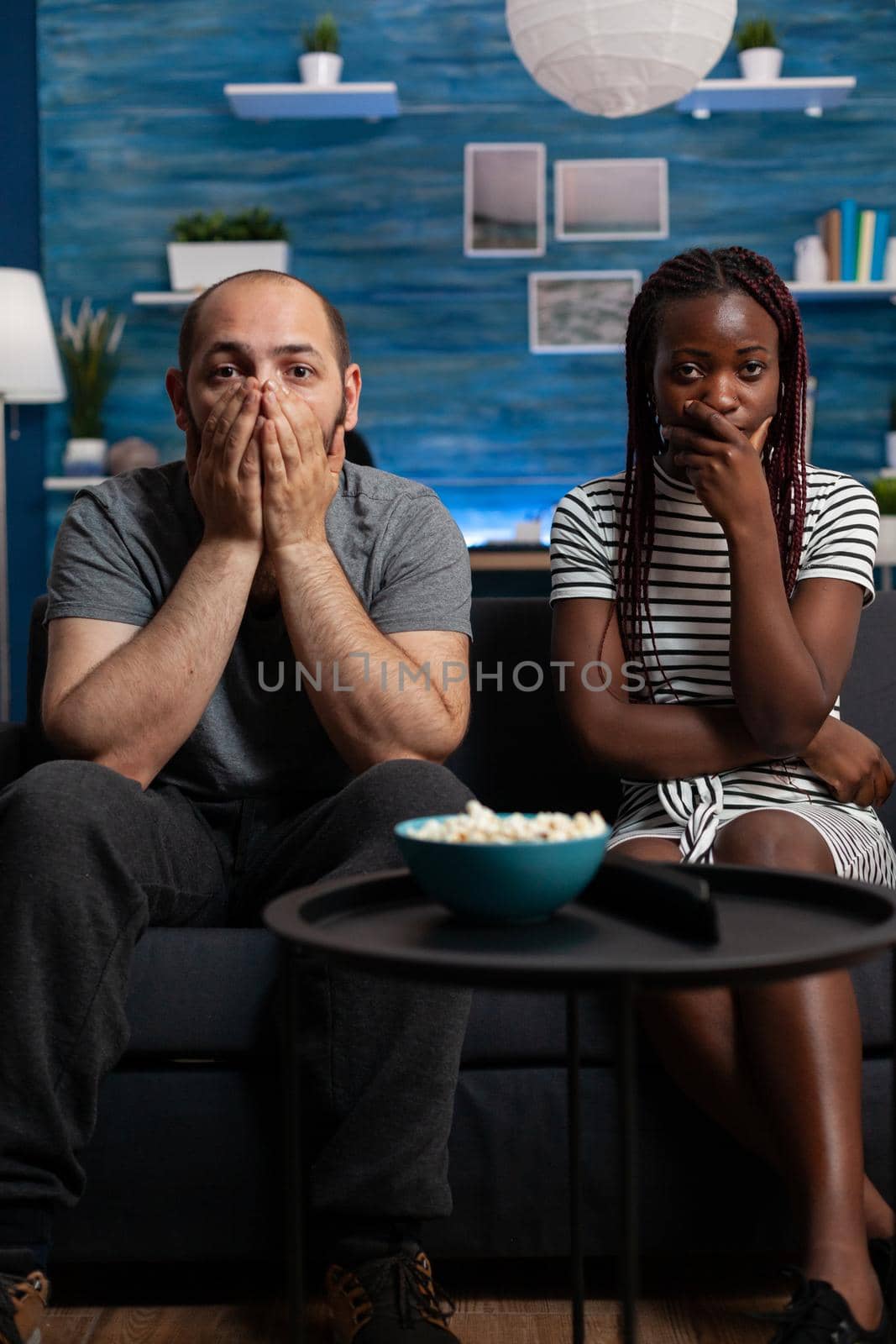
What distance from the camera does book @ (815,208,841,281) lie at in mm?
4152

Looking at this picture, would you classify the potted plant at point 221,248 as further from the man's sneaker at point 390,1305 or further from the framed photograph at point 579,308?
the man's sneaker at point 390,1305

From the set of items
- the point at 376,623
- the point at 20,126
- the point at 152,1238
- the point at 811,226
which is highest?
the point at 20,126

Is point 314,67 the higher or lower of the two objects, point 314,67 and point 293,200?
the higher

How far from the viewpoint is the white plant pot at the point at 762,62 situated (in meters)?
4.07

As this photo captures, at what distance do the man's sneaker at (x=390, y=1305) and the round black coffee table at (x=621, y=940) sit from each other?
29cm

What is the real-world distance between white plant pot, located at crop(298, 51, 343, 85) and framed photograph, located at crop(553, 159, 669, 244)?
29.6 inches

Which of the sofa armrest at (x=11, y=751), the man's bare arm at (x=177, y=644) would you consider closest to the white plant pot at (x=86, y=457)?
the sofa armrest at (x=11, y=751)

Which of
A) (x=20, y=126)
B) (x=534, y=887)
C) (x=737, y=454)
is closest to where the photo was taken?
(x=534, y=887)

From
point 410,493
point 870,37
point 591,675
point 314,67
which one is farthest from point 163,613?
point 870,37

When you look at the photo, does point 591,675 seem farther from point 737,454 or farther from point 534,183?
point 534,183

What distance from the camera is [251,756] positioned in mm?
1611

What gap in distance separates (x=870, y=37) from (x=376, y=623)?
3597 mm

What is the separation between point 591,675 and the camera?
1.55 m

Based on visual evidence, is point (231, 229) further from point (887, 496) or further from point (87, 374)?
point (887, 496)
